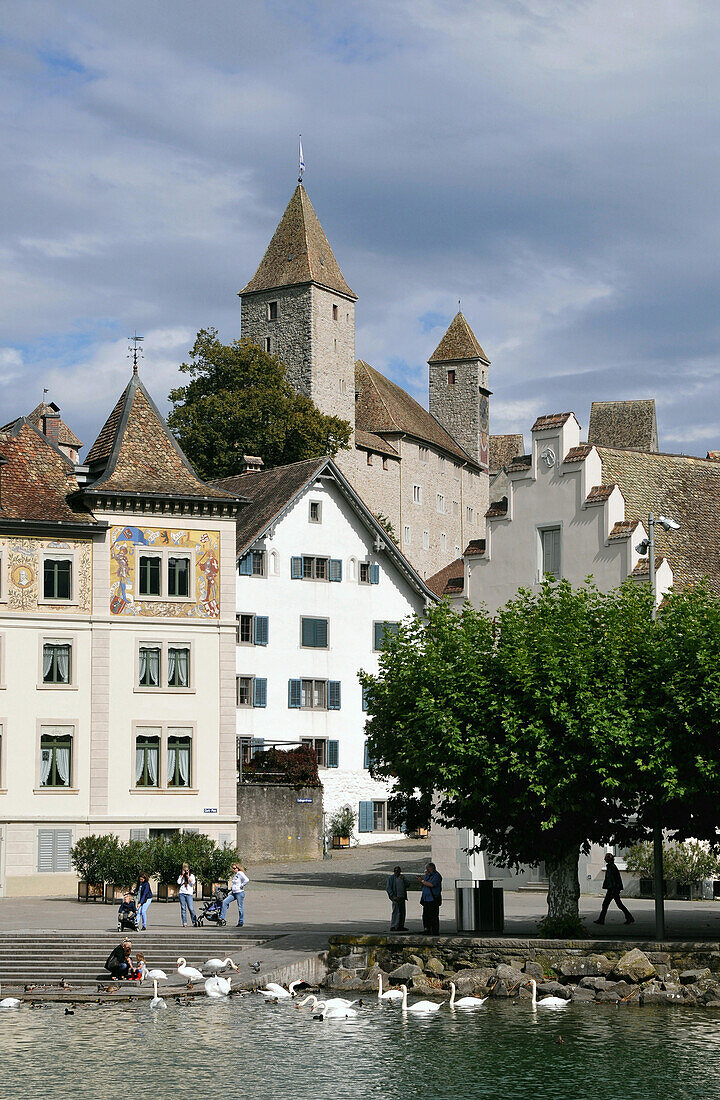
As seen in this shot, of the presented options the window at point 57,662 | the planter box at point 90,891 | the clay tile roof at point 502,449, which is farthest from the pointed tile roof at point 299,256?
the planter box at point 90,891

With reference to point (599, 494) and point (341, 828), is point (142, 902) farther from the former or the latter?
point (341, 828)

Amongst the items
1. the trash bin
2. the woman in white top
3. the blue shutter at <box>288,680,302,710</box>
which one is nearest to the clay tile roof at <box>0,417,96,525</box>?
the woman in white top

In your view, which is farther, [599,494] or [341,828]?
[341,828]

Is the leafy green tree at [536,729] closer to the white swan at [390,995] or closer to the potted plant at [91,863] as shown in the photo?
the white swan at [390,995]

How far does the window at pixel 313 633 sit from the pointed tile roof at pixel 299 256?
59.2 metres

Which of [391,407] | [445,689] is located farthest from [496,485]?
[445,689]

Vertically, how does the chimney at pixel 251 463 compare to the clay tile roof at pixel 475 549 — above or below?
above

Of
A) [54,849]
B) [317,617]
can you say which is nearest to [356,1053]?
[54,849]

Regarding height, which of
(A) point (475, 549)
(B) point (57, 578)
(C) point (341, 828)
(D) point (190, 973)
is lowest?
(D) point (190, 973)

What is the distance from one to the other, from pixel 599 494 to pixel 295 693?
1057 inches

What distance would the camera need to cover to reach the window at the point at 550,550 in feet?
162

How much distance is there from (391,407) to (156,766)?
83739 millimetres

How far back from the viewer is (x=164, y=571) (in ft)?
181

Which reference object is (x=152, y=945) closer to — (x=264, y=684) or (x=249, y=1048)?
(x=249, y=1048)
